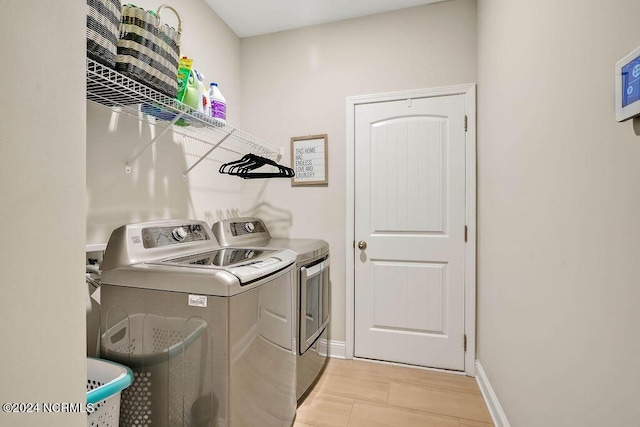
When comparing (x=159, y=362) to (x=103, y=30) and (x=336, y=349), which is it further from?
(x=336, y=349)

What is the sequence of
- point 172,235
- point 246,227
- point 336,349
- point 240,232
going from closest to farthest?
point 172,235, point 240,232, point 246,227, point 336,349

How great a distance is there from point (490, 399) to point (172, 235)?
201 cm

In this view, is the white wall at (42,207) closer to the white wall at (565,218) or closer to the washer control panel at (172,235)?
the washer control panel at (172,235)

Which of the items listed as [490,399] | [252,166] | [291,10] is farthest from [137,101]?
[490,399]

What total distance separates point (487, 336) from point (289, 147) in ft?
6.58

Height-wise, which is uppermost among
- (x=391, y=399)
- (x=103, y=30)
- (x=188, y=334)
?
(x=103, y=30)

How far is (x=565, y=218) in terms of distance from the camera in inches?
39.5

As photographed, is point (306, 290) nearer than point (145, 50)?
No

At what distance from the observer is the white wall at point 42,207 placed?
472mm

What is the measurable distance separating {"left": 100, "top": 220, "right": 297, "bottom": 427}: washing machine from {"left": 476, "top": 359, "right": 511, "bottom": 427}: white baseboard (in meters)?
1.19

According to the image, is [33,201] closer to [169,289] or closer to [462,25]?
[169,289]

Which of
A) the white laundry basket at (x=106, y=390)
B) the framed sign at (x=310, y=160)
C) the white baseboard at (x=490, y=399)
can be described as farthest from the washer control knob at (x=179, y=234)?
the white baseboard at (x=490, y=399)

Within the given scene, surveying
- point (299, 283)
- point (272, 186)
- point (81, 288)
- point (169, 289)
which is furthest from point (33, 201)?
point (272, 186)

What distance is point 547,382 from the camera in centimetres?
111
